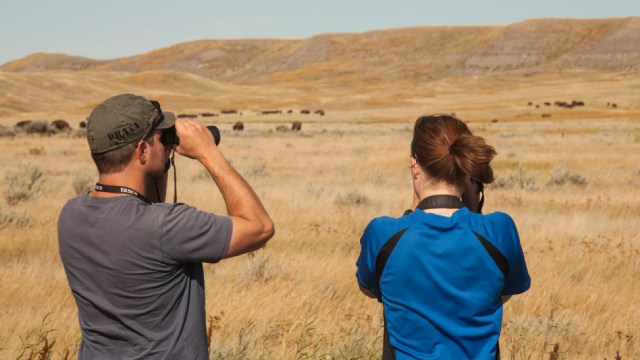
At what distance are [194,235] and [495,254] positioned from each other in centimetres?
106

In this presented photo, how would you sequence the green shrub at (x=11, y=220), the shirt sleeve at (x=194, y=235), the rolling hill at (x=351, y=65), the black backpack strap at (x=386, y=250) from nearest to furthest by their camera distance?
1. the shirt sleeve at (x=194, y=235)
2. the black backpack strap at (x=386, y=250)
3. the green shrub at (x=11, y=220)
4. the rolling hill at (x=351, y=65)

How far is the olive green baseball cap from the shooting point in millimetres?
2223

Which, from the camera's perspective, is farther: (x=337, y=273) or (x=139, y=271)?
(x=337, y=273)

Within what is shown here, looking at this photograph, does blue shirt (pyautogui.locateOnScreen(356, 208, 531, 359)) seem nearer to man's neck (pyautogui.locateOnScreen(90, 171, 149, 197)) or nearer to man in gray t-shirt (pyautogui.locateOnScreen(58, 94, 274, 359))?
man in gray t-shirt (pyautogui.locateOnScreen(58, 94, 274, 359))

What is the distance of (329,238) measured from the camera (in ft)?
28.3

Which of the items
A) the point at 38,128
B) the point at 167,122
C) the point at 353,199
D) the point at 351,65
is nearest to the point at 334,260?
the point at 353,199

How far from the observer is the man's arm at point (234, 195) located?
7.44ft

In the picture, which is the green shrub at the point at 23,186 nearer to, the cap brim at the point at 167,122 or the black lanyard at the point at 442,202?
the cap brim at the point at 167,122

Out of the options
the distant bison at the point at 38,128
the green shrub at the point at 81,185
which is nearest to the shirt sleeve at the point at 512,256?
the green shrub at the point at 81,185

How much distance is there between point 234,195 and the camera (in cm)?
234

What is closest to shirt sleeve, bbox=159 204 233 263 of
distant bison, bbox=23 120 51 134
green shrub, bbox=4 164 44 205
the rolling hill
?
green shrub, bbox=4 164 44 205

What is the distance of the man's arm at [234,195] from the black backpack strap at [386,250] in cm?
41

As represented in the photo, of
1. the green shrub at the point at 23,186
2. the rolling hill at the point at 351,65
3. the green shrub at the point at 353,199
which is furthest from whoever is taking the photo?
the rolling hill at the point at 351,65

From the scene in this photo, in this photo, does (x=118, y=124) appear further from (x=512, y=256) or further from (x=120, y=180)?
(x=512, y=256)
